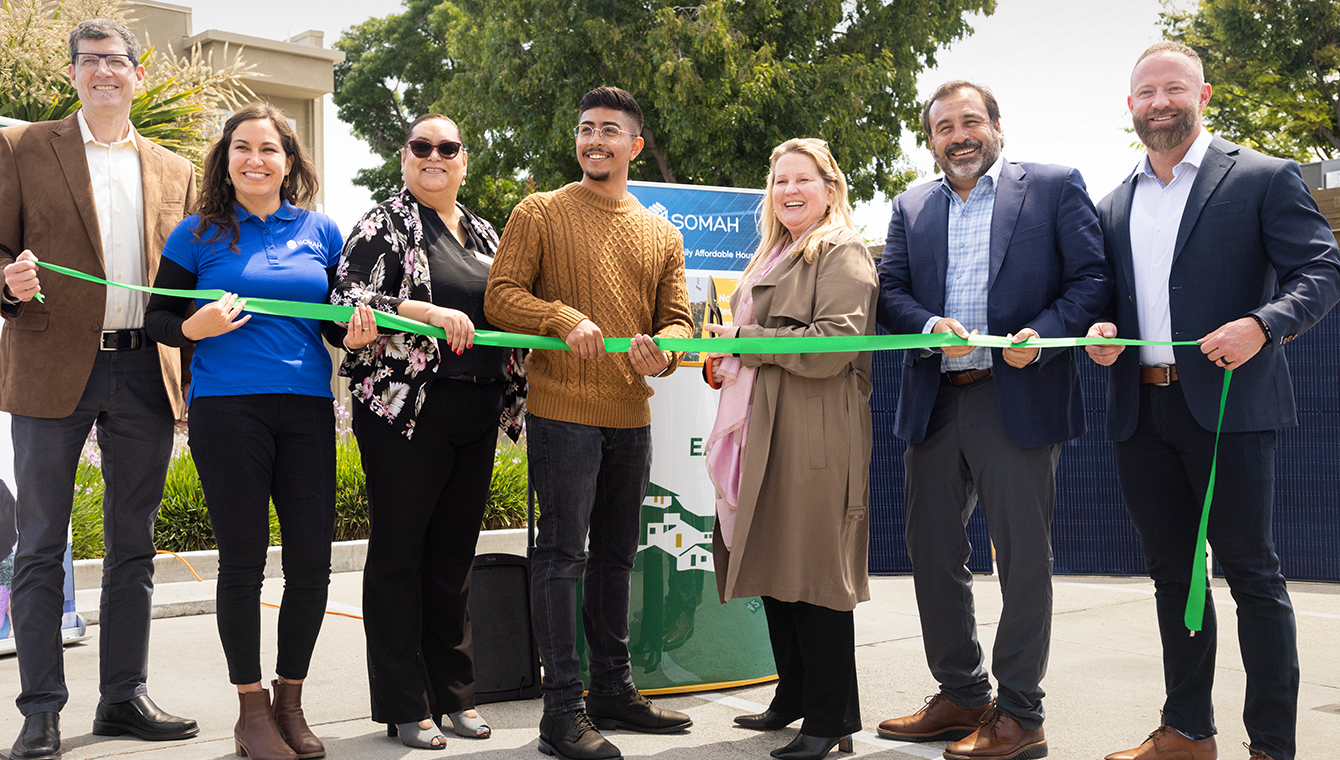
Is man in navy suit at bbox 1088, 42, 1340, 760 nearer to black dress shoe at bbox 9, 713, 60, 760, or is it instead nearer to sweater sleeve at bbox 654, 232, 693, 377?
sweater sleeve at bbox 654, 232, 693, 377

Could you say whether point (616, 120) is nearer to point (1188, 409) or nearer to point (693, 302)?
point (693, 302)

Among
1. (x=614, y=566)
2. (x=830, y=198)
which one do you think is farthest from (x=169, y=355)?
(x=830, y=198)

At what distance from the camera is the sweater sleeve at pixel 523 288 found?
3.28m

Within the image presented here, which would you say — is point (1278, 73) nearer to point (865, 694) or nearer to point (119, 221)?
point (865, 694)

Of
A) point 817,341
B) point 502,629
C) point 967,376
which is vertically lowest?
point 502,629

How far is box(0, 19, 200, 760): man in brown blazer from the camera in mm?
3338

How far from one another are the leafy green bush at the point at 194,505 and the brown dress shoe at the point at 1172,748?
4.21m

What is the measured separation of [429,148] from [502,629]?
73.1 inches

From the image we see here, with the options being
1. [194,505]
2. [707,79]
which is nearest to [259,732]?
[194,505]

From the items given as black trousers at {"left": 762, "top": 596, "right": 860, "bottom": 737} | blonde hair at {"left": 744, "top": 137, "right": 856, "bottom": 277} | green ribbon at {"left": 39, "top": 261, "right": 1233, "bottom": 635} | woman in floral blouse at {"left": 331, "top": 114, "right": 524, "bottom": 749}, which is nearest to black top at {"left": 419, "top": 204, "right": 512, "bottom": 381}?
woman in floral blouse at {"left": 331, "top": 114, "right": 524, "bottom": 749}

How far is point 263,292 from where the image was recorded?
3291 mm

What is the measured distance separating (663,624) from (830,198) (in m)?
1.78

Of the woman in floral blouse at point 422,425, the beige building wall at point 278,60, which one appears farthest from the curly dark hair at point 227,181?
the beige building wall at point 278,60

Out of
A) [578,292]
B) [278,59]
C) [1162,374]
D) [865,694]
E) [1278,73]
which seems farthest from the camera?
[278,59]
